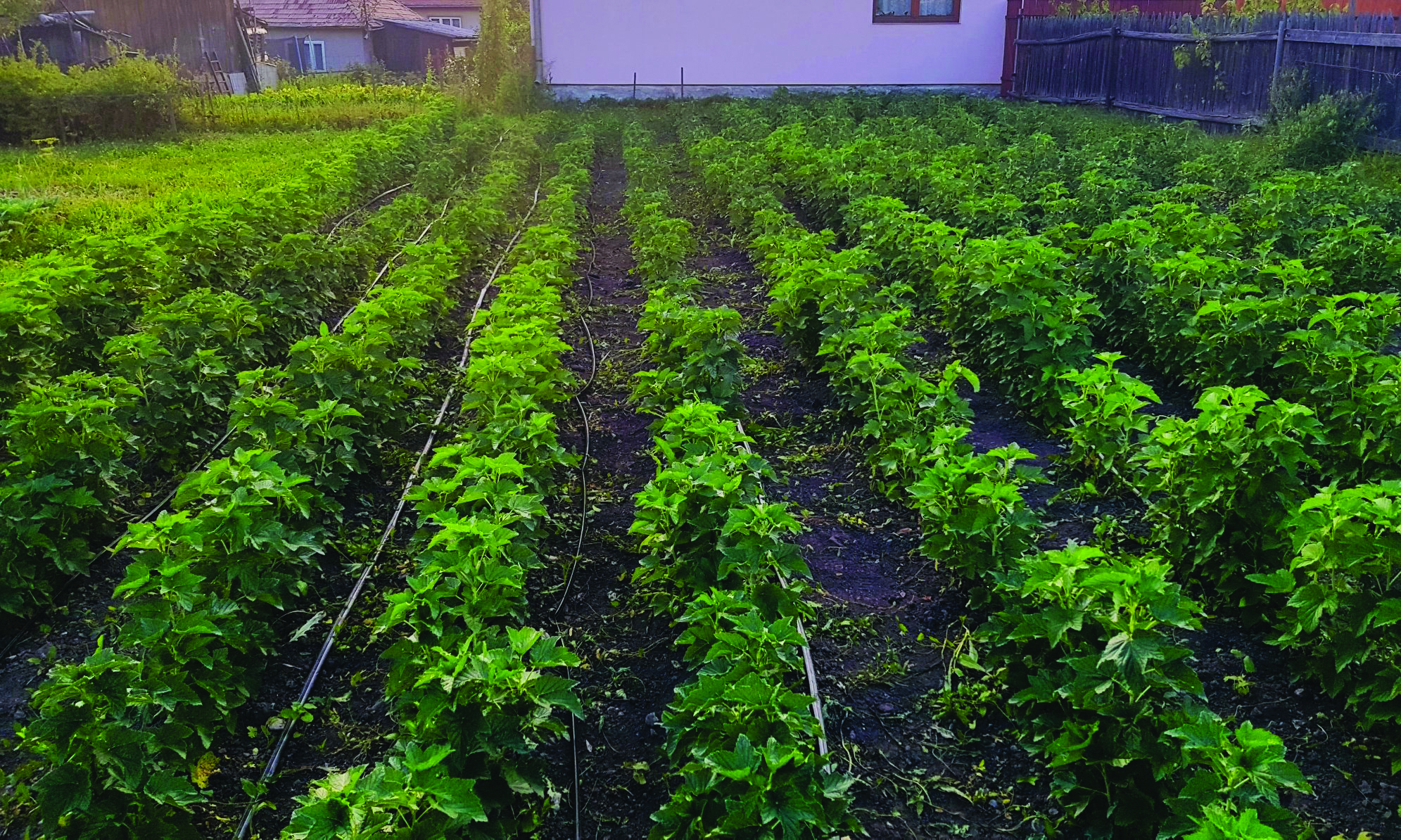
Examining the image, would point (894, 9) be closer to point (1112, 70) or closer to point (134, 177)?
point (1112, 70)

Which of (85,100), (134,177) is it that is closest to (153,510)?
(134,177)

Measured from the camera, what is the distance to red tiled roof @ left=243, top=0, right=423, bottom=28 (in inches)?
1687

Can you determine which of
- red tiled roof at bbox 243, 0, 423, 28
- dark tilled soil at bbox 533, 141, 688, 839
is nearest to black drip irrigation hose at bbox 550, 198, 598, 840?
dark tilled soil at bbox 533, 141, 688, 839

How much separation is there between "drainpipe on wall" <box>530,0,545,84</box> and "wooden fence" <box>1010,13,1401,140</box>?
12.3 meters

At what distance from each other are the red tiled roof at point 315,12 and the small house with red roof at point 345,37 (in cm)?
3

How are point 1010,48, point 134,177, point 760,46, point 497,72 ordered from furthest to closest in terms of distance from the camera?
point 760,46
point 1010,48
point 497,72
point 134,177

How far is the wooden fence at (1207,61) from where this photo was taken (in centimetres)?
1316

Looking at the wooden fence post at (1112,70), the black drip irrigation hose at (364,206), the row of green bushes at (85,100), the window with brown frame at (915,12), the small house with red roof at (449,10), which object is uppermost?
the small house with red roof at (449,10)

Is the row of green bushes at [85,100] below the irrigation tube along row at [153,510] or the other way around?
the other way around

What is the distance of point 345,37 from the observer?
43.4m

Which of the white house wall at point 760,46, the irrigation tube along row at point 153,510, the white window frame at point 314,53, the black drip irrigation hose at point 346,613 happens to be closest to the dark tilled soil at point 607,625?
the black drip irrigation hose at point 346,613

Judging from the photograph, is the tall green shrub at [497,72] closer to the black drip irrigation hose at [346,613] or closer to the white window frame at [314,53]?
the black drip irrigation hose at [346,613]

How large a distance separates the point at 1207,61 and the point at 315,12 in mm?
37696

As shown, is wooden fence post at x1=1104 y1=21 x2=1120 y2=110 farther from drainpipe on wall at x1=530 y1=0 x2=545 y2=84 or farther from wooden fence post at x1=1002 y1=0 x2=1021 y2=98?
drainpipe on wall at x1=530 y1=0 x2=545 y2=84
